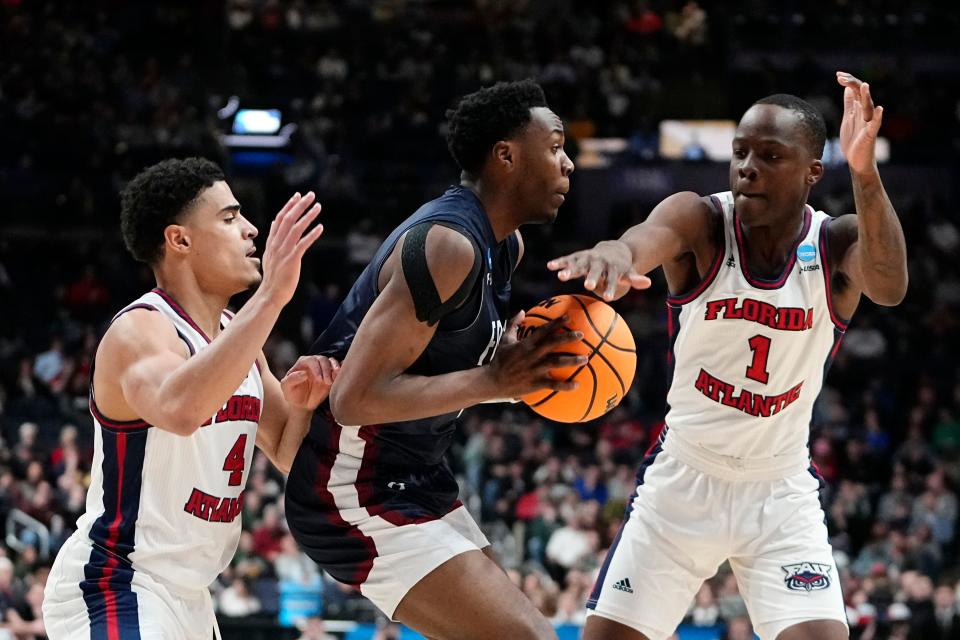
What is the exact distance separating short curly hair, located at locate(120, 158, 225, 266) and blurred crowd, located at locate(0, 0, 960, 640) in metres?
5.42

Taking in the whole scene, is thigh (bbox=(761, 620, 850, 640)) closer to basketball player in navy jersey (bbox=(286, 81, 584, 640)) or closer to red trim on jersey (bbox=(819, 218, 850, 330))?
basketball player in navy jersey (bbox=(286, 81, 584, 640))

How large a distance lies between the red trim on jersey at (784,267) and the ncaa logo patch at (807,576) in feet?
3.30

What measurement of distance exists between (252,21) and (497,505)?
30.5 ft

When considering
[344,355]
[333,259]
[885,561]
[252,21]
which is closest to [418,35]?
[252,21]

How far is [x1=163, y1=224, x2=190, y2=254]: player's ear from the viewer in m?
4.18

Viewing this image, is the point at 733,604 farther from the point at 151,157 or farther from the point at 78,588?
the point at 151,157

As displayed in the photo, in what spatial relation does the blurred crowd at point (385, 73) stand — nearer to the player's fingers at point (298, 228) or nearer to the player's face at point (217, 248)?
the player's face at point (217, 248)

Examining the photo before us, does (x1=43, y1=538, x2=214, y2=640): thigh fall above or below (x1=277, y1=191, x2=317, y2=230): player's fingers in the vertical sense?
below

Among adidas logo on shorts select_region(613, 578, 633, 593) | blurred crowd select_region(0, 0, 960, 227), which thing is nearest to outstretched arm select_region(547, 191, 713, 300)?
adidas logo on shorts select_region(613, 578, 633, 593)

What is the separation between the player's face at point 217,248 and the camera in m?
4.20

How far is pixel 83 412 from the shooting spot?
1324 cm

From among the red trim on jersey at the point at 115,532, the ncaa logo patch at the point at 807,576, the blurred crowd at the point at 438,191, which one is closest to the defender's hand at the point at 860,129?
the ncaa logo patch at the point at 807,576

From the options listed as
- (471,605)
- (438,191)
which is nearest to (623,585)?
(471,605)

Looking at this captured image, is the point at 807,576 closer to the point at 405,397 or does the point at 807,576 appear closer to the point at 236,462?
Result: the point at 405,397
